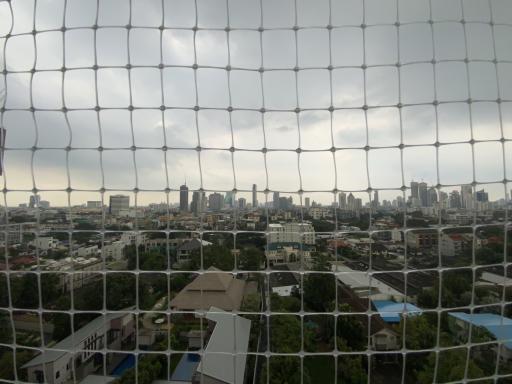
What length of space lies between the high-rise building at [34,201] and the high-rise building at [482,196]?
174 cm

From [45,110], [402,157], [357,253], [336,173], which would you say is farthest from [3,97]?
[357,253]

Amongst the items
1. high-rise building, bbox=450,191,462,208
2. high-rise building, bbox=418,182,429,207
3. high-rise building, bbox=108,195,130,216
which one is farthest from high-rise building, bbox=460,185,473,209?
high-rise building, bbox=108,195,130,216

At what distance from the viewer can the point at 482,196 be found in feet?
4.57

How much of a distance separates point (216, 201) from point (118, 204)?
0.42 meters

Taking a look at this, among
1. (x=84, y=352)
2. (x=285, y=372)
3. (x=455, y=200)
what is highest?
(x=455, y=200)

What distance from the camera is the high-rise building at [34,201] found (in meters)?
1.24

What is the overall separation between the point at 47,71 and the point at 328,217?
4.17 feet

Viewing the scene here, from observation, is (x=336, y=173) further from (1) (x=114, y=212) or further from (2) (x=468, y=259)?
(1) (x=114, y=212)

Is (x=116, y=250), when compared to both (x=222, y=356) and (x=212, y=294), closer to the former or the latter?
(x=222, y=356)

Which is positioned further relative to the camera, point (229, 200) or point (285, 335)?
point (285, 335)

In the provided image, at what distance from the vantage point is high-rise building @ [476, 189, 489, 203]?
136 centimetres

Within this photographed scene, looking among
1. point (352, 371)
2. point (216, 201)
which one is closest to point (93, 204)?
point (216, 201)

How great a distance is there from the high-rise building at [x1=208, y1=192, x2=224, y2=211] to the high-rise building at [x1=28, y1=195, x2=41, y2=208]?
2.20ft

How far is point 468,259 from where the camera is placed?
1394mm
